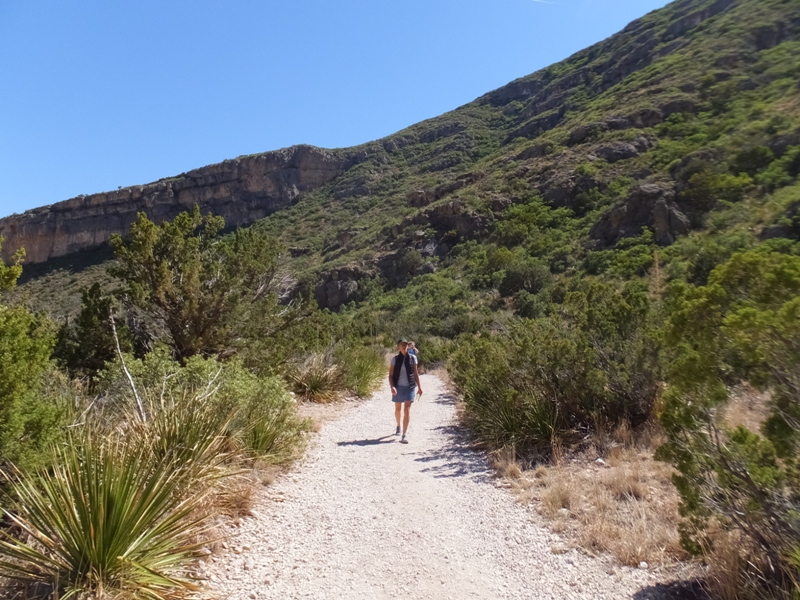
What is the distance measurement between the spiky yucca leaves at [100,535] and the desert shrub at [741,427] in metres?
3.00

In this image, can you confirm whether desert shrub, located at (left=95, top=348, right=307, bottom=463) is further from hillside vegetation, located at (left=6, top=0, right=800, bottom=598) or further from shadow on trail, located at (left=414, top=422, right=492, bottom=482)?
shadow on trail, located at (left=414, top=422, right=492, bottom=482)

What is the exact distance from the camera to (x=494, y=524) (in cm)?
424

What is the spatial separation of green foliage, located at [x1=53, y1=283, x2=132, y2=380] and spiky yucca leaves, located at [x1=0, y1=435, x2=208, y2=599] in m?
4.49

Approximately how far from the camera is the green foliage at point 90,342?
288 inches

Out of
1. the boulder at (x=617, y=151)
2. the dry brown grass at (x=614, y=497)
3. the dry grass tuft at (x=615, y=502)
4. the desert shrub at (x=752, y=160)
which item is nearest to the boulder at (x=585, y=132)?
the boulder at (x=617, y=151)

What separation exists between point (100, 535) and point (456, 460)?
4.35m

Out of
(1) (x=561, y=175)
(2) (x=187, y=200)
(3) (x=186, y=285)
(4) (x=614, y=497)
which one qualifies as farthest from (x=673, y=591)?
(2) (x=187, y=200)

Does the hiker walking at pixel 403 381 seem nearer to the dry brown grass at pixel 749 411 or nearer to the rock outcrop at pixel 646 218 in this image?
the dry brown grass at pixel 749 411

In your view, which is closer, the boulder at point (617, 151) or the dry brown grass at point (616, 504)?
the dry brown grass at point (616, 504)

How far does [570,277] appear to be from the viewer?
28031 millimetres

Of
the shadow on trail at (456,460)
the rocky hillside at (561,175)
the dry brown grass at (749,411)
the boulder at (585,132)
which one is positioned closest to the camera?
the dry brown grass at (749,411)

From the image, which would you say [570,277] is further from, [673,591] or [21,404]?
[21,404]

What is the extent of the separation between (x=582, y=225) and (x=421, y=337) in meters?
16.9

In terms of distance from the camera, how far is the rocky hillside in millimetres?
28484
